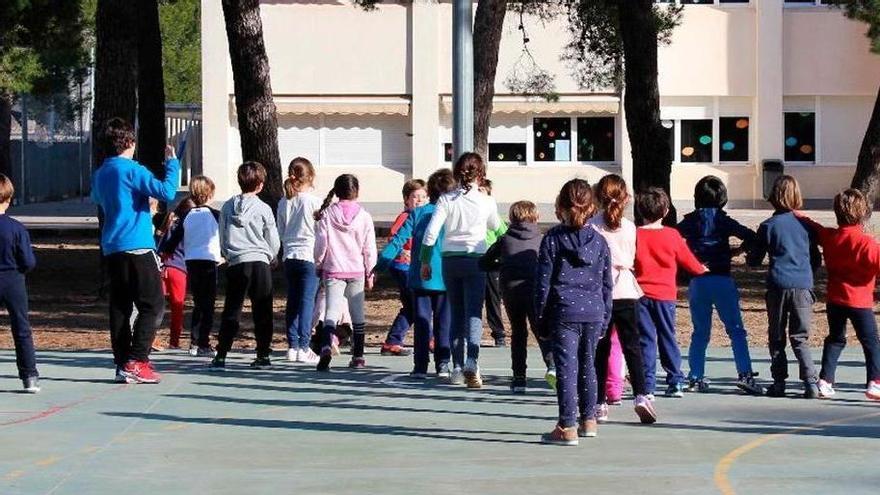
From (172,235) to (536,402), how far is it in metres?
4.91

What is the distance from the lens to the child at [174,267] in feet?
53.6

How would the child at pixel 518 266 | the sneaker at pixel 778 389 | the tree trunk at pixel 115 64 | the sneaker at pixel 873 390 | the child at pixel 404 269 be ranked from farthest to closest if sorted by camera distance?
the tree trunk at pixel 115 64
the child at pixel 404 269
the sneaker at pixel 778 389
the child at pixel 518 266
the sneaker at pixel 873 390

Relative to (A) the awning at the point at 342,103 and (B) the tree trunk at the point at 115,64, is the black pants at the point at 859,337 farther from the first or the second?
(A) the awning at the point at 342,103

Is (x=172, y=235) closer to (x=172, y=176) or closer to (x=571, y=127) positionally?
(x=172, y=176)

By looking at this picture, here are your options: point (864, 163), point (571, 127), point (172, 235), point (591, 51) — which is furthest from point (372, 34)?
point (172, 235)

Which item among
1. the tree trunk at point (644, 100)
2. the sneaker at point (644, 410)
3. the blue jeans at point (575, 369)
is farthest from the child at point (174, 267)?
the tree trunk at point (644, 100)

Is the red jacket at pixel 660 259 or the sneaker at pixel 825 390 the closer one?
the red jacket at pixel 660 259

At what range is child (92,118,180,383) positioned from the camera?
43.6 feet

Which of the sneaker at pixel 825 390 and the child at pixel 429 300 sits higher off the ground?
the child at pixel 429 300

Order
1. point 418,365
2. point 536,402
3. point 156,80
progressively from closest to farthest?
point 536,402
point 418,365
point 156,80

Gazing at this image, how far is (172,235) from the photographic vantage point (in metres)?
16.3

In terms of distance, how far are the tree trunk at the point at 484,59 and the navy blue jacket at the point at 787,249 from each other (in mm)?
12859

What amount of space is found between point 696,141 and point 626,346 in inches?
1512

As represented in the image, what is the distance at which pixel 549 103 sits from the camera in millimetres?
47688
